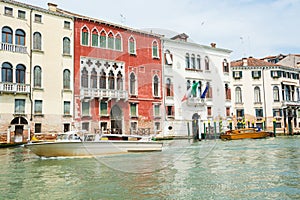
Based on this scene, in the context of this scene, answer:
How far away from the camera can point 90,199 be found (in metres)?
5.16

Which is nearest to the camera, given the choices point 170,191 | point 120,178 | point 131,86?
point 170,191

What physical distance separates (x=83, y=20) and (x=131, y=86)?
520 centimetres

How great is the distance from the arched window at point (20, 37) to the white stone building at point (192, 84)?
9.55 metres

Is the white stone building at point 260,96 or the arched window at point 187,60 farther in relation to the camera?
the white stone building at point 260,96

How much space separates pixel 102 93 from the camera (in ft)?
68.5

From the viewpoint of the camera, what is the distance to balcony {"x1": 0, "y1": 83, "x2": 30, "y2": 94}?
1791 centimetres

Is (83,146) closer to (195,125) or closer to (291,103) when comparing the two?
(195,125)

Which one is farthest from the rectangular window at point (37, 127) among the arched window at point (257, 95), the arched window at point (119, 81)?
the arched window at point (257, 95)

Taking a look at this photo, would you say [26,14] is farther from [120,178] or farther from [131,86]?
[120,178]

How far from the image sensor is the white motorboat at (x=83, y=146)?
11.4 metres

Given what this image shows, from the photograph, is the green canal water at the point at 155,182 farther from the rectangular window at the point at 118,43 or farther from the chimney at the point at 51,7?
the rectangular window at the point at 118,43

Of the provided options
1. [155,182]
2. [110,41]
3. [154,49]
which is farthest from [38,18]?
[155,182]

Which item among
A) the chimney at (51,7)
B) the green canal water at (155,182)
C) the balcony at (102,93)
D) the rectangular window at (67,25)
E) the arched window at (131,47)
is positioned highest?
the chimney at (51,7)

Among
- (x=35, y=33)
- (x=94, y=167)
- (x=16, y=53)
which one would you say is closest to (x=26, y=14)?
(x=35, y=33)
